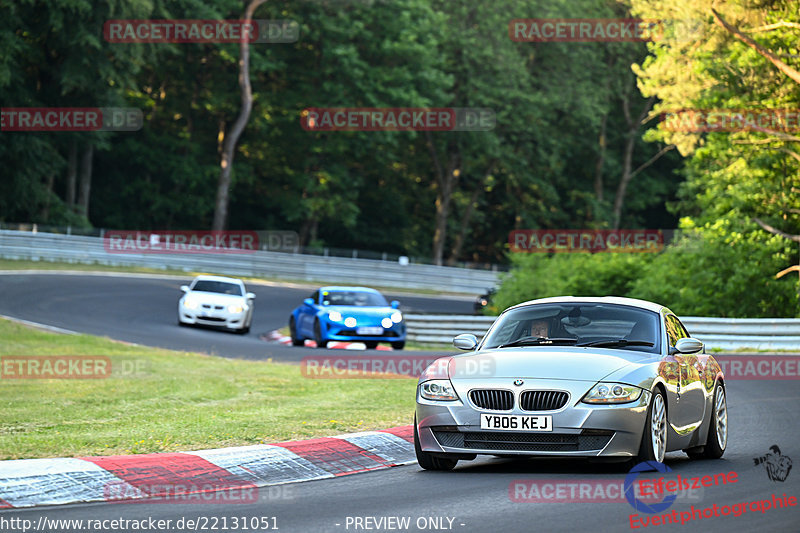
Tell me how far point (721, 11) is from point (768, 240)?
800cm

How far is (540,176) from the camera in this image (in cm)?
7219

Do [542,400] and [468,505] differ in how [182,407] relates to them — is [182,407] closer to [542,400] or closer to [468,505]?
[542,400]

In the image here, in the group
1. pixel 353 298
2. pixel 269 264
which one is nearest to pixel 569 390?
pixel 353 298

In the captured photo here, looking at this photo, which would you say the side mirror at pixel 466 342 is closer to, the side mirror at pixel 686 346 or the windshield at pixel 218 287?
the side mirror at pixel 686 346

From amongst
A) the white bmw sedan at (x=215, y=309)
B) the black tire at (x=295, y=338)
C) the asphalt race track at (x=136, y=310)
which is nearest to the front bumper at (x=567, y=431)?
the asphalt race track at (x=136, y=310)

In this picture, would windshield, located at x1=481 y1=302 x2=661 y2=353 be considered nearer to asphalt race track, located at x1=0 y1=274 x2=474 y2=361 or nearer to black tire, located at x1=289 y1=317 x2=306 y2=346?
asphalt race track, located at x1=0 y1=274 x2=474 y2=361

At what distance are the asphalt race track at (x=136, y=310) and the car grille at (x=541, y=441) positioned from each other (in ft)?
47.3

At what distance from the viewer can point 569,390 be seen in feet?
30.0

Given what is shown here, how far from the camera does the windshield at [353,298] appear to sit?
92.1 feet

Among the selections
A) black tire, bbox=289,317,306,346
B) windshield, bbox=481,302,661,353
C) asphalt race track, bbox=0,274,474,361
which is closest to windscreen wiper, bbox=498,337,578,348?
windshield, bbox=481,302,661,353

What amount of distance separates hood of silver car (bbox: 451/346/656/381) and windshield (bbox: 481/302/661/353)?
288 millimetres

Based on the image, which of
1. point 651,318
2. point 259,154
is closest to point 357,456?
point 651,318

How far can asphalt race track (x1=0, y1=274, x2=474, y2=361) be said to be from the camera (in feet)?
87.3

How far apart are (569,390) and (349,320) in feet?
59.2
